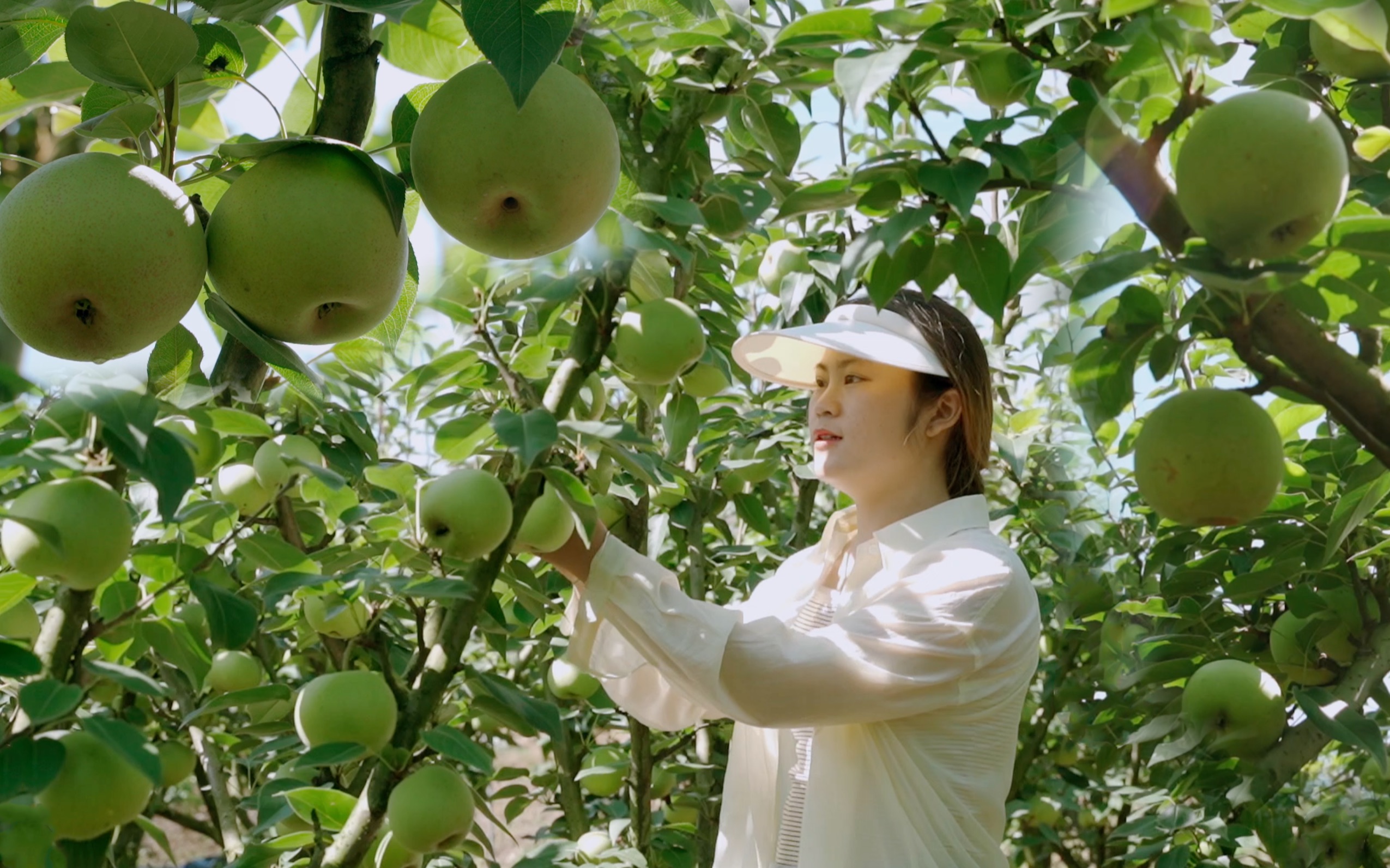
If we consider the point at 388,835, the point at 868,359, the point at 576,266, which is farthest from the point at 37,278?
the point at 868,359

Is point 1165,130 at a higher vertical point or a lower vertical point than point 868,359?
lower

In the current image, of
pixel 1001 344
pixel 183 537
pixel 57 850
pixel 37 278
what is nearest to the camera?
pixel 37 278

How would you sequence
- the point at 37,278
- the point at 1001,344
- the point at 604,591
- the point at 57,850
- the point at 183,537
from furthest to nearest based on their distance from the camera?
the point at 1001,344, the point at 604,591, the point at 183,537, the point at 57,850, the point at 37,278

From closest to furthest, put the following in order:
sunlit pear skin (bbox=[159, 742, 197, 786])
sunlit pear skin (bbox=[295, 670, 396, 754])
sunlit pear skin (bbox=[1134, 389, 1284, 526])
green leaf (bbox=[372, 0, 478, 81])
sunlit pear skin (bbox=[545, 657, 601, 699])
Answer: sunlit pear skin (bbox=[1134, 389, 1284, 526]), green leaf (bbox=[372, 0, 478, 81]), sunlit pear skin (bbox=[295, 670, 396, 754]), sunlit pear skin (bbox=[159, 742, 197, 786]), sunlit pear skin (bbox=[545, 657, 601, 699])

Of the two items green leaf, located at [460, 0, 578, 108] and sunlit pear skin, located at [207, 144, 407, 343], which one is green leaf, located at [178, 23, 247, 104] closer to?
sunlit pear skin, located at [207, 144, 407, 343]

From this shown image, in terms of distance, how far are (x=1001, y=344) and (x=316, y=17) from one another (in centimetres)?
192

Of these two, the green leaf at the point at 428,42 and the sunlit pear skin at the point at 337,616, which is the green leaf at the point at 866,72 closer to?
the green leaf at the point at 428,42

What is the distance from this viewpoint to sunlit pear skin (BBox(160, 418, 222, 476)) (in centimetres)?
158

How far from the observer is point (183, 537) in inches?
67.5

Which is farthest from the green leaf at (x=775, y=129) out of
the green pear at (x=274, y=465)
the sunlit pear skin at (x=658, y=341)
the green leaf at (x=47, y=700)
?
the green leaf at (x=47, y=700)

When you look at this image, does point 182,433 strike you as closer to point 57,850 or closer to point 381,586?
point 381,586

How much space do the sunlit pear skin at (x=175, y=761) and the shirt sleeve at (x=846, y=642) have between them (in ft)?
2.97

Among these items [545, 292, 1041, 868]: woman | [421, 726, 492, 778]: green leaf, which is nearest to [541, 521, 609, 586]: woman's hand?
[545, 292, 1041, 868]: woman

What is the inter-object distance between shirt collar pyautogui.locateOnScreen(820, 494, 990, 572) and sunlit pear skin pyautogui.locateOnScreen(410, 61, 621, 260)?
115 centimetres
